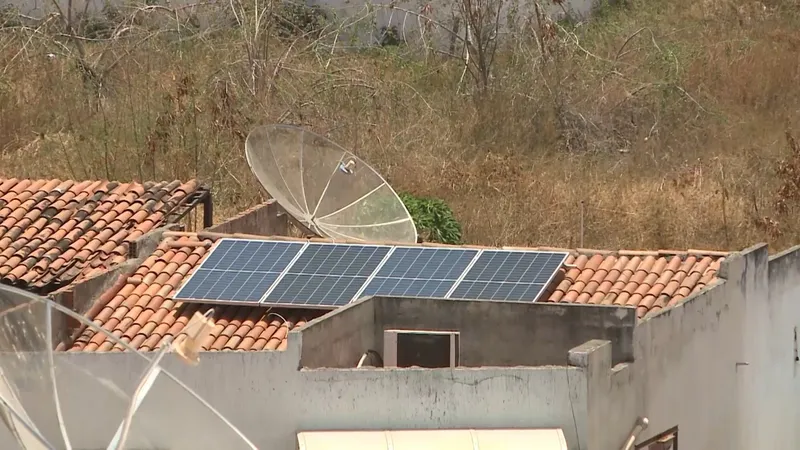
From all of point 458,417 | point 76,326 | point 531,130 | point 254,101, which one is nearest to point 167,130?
point 254,101

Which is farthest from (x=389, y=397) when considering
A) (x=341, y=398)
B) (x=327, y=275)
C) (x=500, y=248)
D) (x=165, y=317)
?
(x=500, y=248)

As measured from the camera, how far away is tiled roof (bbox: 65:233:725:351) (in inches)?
635

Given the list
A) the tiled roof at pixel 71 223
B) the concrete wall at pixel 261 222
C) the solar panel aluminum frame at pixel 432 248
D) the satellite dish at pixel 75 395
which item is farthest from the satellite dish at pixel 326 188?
the satellite dish at pixel 75 395

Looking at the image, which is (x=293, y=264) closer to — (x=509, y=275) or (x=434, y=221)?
(x=509, y=275)

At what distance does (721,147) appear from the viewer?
29.9 meters

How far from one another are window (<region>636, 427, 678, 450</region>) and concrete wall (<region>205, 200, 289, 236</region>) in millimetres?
6755

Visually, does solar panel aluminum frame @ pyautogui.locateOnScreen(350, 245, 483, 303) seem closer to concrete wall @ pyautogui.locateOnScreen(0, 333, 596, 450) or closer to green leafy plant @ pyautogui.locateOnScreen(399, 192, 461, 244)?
concrete wall @ pyautogui.locateOnScreen(0, 333, 596, 450)

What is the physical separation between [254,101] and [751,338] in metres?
14.9

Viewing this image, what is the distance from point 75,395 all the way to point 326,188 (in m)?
8.44

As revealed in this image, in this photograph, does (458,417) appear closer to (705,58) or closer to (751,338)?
(751,338)

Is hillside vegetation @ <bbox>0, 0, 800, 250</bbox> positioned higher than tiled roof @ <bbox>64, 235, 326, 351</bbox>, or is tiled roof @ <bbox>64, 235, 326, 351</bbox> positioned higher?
hillside vegetation @ <bbox>0, 0, 800, 250</bbox>

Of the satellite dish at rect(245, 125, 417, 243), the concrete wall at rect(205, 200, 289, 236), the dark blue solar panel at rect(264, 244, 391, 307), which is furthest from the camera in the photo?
the concrete wall at rect(205, 200, 289, 236)

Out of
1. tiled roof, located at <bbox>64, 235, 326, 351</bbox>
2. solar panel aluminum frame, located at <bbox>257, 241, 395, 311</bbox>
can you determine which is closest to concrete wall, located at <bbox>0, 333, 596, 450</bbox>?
tiled roof, located at <bbox>64, 235, 326, 351</bbox>

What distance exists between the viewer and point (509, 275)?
669 inches
